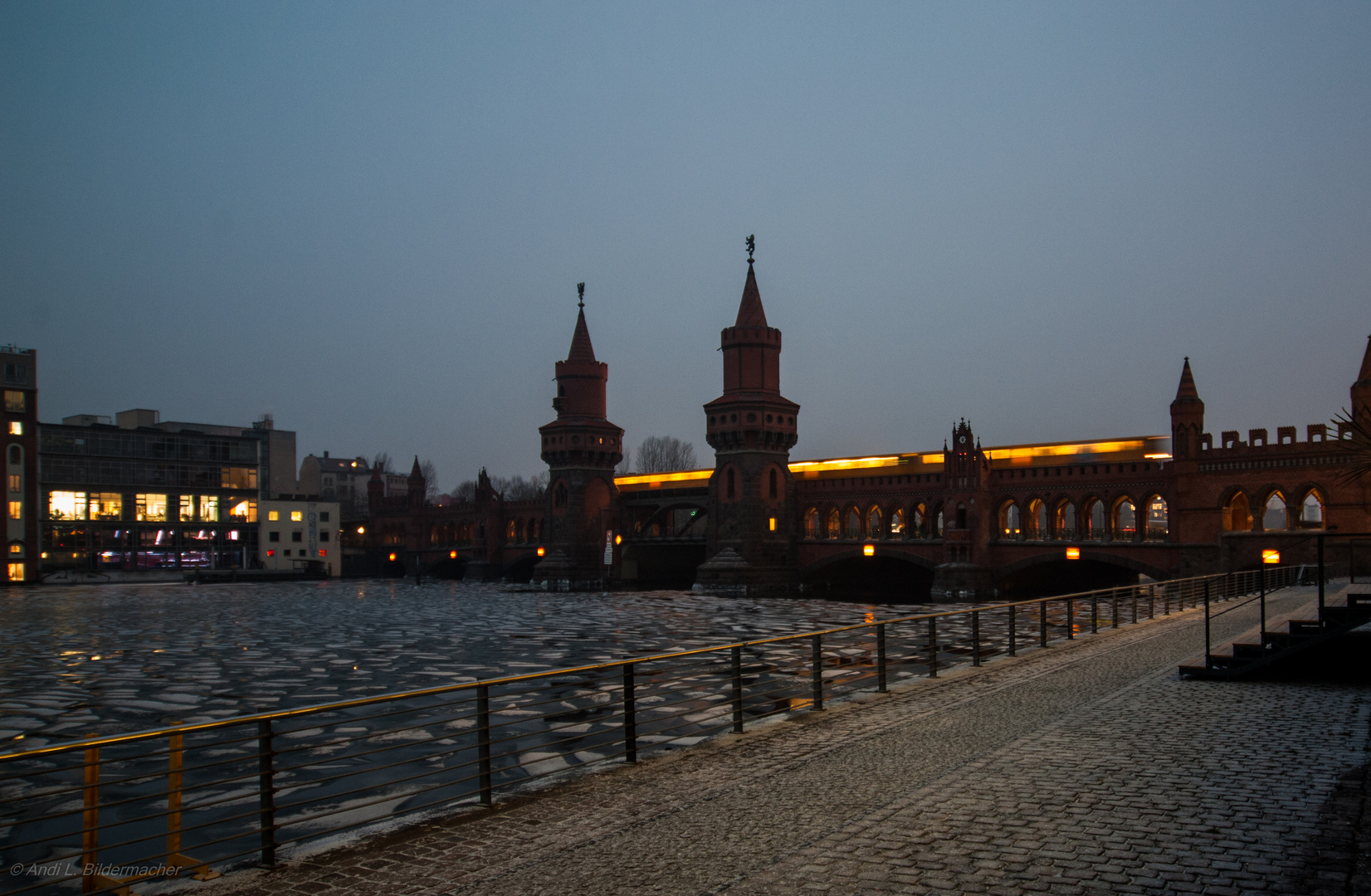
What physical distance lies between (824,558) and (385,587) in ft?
98.8

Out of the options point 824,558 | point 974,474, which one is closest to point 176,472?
point 824,558

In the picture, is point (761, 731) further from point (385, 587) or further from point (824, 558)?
point (385, 587)

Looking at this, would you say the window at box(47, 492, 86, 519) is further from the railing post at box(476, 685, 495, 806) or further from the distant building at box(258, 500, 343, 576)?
the railing post at box(476, 685, 495, 806)

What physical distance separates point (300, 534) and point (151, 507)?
12044mm

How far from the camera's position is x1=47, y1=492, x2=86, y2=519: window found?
78312 mm

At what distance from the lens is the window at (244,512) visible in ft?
285

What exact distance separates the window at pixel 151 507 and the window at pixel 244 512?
5.30 meters

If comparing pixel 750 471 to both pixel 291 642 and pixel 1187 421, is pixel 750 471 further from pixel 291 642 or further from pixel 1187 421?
pixel 291 642

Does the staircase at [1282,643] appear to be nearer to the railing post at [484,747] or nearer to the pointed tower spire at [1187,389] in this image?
the railing post at [484,747]

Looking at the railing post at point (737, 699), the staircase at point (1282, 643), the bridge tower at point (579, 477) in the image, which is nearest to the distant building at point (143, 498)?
the bridge tower at point (579, 477)

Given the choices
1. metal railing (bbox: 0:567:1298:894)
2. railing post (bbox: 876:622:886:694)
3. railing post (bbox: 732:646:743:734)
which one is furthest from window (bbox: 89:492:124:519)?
railing post (bbox: 732:646:743:734)

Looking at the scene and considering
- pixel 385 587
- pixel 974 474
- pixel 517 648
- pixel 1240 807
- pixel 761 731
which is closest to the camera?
pixel 1240 807

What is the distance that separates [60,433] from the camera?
3115 inches

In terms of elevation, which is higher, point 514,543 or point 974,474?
point 974,474
